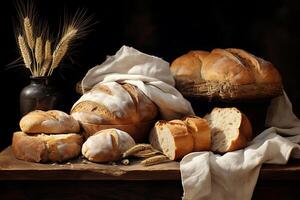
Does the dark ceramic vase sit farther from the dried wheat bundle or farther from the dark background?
the dark background

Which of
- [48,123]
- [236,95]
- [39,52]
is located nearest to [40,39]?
[39,52]

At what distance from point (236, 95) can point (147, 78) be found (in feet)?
1.09

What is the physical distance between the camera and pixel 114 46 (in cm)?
201

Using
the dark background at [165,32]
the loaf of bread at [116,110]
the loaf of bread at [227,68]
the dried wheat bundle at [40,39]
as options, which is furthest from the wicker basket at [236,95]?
the dried wheat bundle at [40,39]

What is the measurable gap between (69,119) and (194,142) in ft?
1.41

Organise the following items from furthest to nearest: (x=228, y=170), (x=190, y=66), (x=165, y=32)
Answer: (x=165, y=32), (x=190, y=66), (x=228, y=170)

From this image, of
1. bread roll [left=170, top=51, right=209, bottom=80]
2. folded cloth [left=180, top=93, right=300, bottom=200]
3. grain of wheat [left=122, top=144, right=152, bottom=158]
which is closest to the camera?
folded cloth [left=180, top=93, right=300, bottom=200]

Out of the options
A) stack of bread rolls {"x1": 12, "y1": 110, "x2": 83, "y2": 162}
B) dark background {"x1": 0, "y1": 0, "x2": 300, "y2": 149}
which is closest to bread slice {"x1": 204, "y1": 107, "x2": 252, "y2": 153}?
stack of bread rolls {"x1": 12, "y1": 110, "x2": 83, "y2": 162}

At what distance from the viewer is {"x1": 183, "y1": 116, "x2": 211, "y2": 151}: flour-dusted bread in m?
1.42

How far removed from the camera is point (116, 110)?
1488 millimetres

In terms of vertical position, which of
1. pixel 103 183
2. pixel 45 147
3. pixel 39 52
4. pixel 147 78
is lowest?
pixel 103 183

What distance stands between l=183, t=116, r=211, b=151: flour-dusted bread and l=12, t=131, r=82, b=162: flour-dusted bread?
0.38 m

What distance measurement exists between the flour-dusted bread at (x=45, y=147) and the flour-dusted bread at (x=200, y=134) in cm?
38

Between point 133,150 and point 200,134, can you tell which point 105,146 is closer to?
point 133,150
